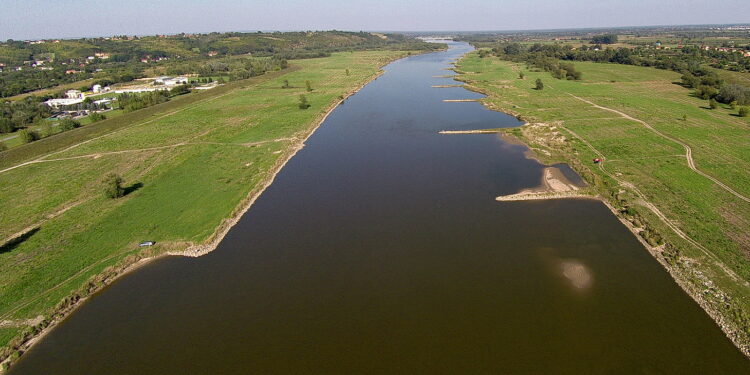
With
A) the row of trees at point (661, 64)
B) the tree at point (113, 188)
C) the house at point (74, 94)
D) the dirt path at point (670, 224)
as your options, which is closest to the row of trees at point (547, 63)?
the row of trees at point (661, 64)

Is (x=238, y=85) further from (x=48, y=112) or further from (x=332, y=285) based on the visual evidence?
(x=332, y=285)

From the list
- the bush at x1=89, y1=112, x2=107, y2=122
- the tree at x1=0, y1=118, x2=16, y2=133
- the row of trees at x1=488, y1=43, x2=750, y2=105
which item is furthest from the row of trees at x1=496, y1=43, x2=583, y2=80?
the tree at x1=0, y1=118, x2=16, y2=133

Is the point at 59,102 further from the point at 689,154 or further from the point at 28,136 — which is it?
the point at 689,154

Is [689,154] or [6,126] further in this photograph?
[6,126]

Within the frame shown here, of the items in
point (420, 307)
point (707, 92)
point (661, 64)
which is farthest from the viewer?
point (661, 64)

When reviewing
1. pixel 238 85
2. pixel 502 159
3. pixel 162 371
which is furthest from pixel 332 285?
pixel 238 85

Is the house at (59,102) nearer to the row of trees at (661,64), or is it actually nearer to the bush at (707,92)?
the row of trees at (661,64)

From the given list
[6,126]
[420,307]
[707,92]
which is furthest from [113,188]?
[707,92]

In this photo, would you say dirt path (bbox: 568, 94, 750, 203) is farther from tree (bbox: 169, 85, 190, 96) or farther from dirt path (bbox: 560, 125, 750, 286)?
tree (bbox: 169, 85, 190, 96)
